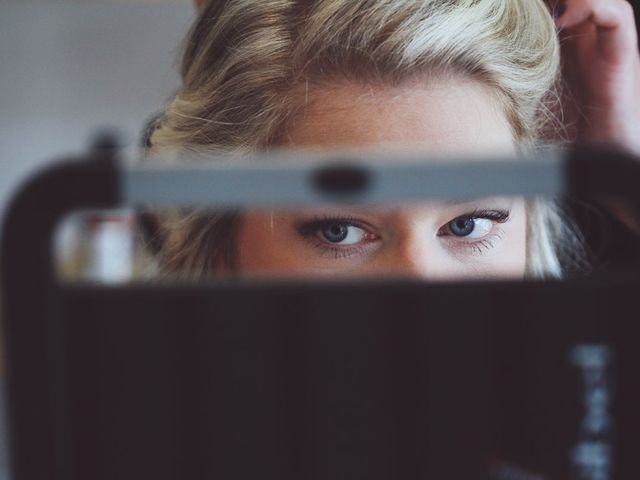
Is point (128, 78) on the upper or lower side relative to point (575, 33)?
lower

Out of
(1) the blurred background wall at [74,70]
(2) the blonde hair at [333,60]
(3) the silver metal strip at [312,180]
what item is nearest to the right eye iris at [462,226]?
(2) the blonde hair at [333,60]

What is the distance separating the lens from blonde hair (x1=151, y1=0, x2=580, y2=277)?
717 millimetres

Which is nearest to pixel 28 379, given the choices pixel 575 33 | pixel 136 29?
pixel 575 33

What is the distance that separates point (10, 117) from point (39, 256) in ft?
8.66

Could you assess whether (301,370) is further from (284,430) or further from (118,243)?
(118,243)

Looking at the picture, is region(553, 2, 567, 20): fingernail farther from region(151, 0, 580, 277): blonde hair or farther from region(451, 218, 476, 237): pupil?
region(451, 218, 476, 237): pupil

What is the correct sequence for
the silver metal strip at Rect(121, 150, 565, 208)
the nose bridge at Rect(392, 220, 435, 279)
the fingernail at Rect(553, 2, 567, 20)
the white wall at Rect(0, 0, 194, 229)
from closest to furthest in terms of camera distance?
the silver metal strip at Rect(121, 150, 565, 208), the nose bridge at Rect(392, 220, 435, 279), the fingernail at Rect(553, 2, 567, 20), the white wall at Rect(0, 0, 194, 229)

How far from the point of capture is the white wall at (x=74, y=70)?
263cm

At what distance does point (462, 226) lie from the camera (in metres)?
0.70

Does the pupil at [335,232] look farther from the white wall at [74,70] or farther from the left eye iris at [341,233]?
the white wall at [74,70]

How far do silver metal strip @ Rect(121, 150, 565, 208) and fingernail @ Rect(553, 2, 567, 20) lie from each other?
0.57m

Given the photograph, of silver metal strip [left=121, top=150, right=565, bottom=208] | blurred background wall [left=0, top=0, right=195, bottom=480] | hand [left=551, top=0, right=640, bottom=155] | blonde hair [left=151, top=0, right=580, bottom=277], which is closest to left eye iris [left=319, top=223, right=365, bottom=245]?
blonde hair [left=151, top=0, right=580, bottom=277]

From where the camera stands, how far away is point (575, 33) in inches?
30.3

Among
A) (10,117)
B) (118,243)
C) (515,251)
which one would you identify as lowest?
(118,243)
